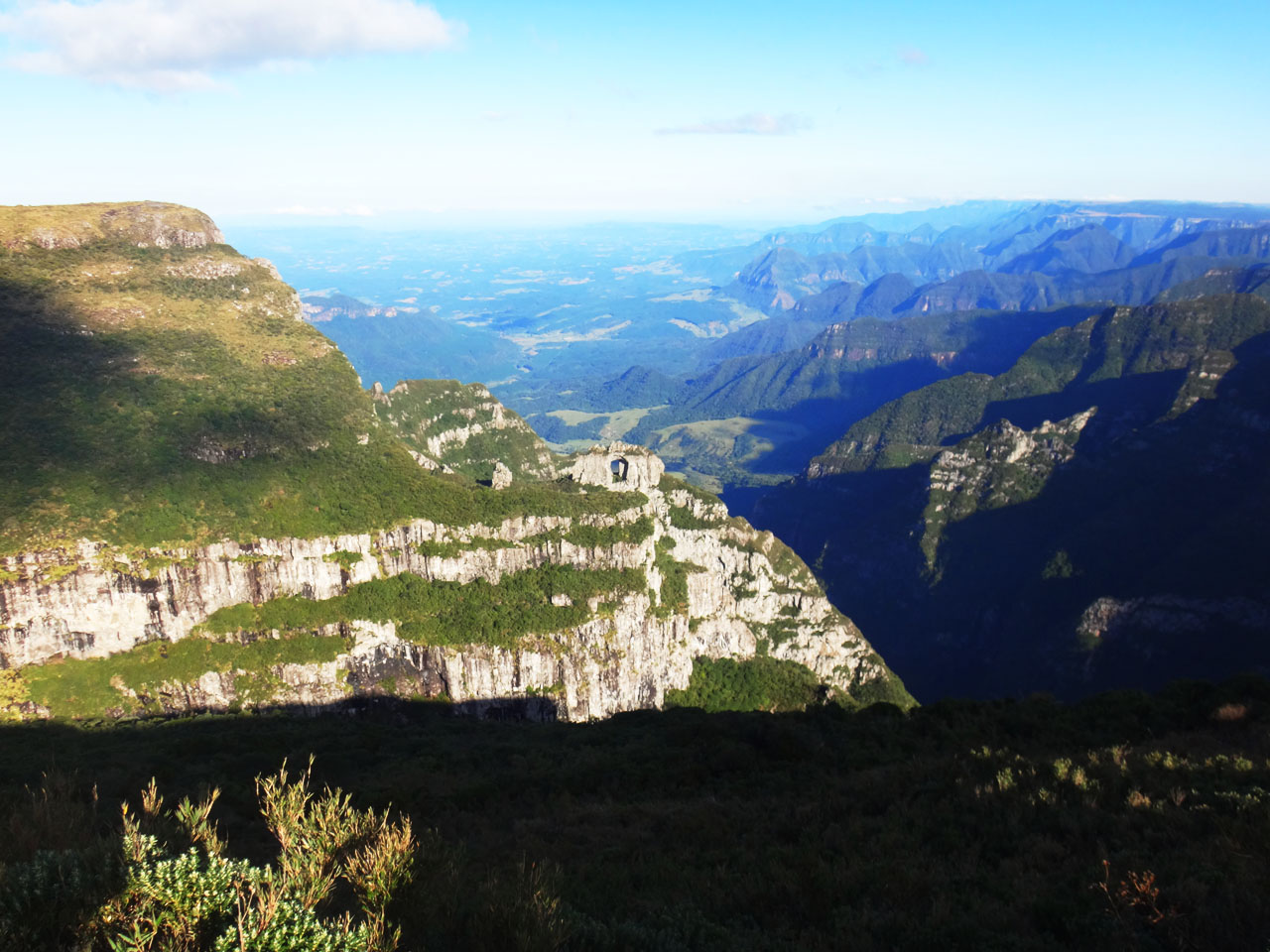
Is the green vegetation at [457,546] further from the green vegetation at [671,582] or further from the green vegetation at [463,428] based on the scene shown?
the green vegetation at [463,428]

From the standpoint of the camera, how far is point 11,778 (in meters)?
43.2

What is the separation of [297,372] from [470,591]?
45895 millimetres

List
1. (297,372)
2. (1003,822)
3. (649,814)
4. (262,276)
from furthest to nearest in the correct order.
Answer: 1. (262,276)
2. (297,372)
3. (649,814)
4. (1003,822)

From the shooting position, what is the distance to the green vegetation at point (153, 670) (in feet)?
237

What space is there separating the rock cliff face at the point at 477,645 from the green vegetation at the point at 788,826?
1740 centimetres

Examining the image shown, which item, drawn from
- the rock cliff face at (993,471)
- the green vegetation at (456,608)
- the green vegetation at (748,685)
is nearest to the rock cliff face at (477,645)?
the green vegetation at (456,608)

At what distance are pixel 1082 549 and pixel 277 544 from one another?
148 metres

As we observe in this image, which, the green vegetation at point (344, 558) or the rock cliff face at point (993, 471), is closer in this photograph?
the green vegetation at point (344, 558)

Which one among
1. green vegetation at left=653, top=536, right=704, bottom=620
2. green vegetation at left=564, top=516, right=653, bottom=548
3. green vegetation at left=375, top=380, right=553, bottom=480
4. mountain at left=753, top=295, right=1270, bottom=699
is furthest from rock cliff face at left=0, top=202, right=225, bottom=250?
mountain at left=753, top=295, right=1270, bottom=699

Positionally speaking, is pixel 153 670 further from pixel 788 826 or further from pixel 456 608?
pixel 788 826

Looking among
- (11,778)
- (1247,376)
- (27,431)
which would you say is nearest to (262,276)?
(27,431)

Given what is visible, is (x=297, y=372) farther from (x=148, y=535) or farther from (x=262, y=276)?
(x=148, y=535)

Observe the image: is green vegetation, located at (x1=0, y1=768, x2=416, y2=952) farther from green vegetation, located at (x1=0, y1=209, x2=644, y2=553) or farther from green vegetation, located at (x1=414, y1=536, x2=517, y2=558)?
green vegetation, located at (x1=414, y1=536, x2=517, y2=558)

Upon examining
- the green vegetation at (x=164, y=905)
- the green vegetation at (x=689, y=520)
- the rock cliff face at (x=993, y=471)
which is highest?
the green vegetation at (x=164, y=905)
